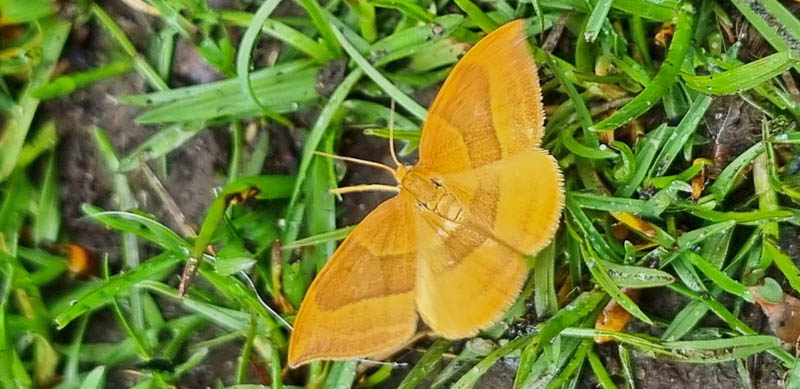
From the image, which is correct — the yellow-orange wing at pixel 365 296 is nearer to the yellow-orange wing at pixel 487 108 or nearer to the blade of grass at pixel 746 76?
the yellow-orange wing at pixel 487 108

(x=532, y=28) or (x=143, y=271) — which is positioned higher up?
(x=532, y=28)

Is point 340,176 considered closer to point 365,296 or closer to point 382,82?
point 382,82

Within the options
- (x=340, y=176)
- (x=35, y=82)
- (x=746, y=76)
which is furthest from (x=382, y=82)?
(x=35, y=82)

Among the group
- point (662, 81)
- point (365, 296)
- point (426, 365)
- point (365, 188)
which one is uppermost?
point (662, 81)

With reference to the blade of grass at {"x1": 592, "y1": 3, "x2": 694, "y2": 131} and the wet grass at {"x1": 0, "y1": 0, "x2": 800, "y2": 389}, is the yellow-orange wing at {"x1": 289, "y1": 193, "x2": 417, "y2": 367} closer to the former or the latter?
the wet grass at {"x1": 0, "y1": 0, "x2": 800, "y2": 389}

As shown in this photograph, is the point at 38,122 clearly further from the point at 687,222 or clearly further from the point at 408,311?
the point at 687,222

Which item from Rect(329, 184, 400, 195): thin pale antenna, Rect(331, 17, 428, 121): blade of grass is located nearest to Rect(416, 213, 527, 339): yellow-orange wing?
Rect(329, 184, 400, 195): thin pale antenna

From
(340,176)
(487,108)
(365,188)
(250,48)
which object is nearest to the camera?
(487,108)

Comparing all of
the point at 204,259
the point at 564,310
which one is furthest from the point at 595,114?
the point at 204,259
